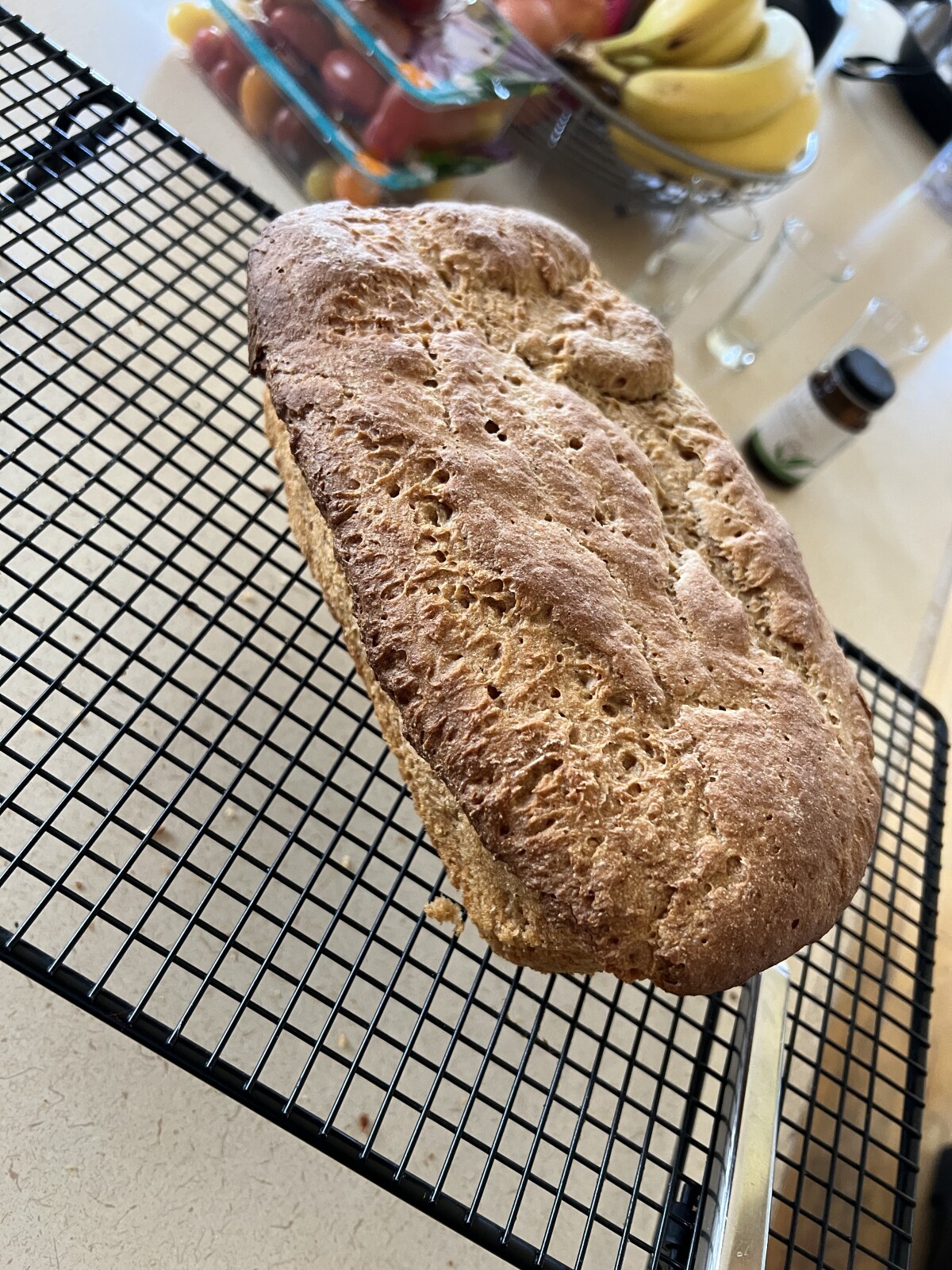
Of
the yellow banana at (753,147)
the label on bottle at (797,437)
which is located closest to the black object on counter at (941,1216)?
the label on bottle at (797,437)

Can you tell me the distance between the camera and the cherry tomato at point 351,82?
120 cm

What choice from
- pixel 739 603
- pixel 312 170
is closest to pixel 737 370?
pixel 312 170

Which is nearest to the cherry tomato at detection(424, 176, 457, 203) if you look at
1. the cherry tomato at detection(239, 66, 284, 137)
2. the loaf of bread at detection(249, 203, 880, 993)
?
the cherry tomato at detection(239, 66, 284, 137)

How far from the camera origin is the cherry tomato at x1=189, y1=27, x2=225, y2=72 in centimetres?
127

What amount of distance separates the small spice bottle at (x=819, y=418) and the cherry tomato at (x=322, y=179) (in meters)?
0.74

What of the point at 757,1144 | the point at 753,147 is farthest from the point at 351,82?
the point at 757,1144

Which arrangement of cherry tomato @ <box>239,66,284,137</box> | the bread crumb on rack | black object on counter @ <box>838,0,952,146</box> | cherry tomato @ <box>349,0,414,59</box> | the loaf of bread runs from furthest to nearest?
black object on counter @ <box>838,0,952,146</box>
cherry tomato @ <box>239,66,284,137</box>
cherry tomato @ <box>349,0,414,59</box>
the bread crumb on rack
the loaf of bread

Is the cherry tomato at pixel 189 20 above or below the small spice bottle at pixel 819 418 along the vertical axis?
below

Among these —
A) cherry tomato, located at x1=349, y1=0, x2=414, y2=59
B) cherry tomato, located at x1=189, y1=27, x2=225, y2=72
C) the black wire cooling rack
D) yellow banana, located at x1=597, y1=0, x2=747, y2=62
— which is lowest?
the black wire cooling rack

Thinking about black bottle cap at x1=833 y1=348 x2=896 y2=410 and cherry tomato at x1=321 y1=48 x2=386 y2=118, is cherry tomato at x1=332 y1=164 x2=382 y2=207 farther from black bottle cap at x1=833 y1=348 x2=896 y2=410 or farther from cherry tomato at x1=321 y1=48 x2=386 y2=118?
black bottle cap at x1=833 y1=348 x2=896 y2=410

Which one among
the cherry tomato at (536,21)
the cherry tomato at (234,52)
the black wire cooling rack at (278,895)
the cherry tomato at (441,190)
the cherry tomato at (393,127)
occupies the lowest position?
the black wire cooling rack at (278,895)

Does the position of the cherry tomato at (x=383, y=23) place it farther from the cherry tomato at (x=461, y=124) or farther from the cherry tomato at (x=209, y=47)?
the cherry tomato at (x=209, y=47)

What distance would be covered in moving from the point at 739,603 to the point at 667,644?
108 mm

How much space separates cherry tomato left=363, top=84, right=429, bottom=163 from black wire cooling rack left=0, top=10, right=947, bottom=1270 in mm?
298
